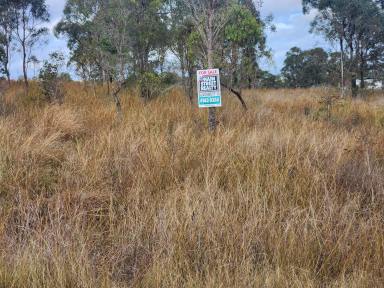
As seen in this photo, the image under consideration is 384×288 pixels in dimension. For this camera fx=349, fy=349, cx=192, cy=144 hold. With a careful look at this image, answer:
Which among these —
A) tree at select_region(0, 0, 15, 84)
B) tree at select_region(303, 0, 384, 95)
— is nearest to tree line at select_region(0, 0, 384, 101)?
tree at select_region(0, 0, 15, 84)

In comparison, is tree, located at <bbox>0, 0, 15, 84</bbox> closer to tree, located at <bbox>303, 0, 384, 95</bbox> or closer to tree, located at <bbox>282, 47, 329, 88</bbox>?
tree, located at <bbox>303, 0, 384, 95</bbox>

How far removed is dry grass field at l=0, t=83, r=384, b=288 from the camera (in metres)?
2.10

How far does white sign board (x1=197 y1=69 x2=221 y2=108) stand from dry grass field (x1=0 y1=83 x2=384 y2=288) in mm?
819

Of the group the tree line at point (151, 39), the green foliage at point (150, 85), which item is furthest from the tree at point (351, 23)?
the green foliage at point (150, 85)

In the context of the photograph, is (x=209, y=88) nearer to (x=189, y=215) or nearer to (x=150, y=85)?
(x=189, y=215)

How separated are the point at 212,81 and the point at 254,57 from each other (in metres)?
8.18

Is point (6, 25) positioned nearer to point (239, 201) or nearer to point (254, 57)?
point (254, 57)

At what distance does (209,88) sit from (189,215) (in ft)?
9.85

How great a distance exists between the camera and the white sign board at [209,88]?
5.17 m

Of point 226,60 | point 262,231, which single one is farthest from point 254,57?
point 262,231

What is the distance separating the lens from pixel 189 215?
2562 millimetres

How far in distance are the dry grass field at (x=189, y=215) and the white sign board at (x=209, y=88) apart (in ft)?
2.69

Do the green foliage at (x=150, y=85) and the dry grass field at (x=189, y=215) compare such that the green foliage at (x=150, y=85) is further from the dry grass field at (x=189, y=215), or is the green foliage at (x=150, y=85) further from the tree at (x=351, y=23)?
the tree at (x=351, y=23)

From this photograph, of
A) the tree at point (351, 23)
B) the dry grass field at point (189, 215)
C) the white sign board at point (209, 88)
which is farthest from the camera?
the tree at point (351, 23)
